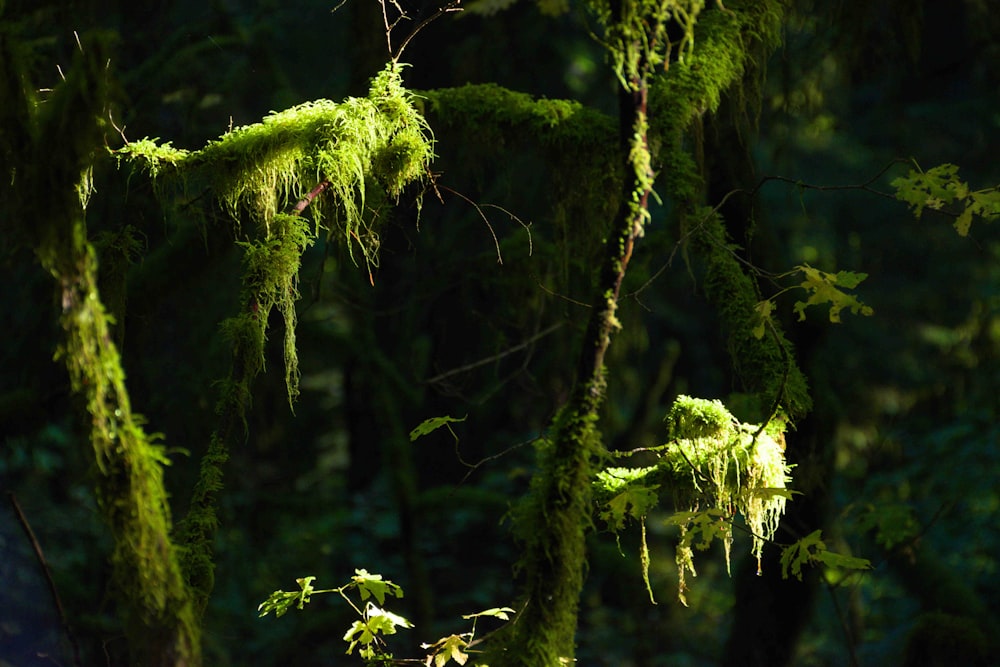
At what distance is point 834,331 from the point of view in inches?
345

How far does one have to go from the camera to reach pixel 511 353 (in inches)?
266

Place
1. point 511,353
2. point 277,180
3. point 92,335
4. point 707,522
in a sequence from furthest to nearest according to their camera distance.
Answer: point 511,353 < point 277,180 < point 707,522 < point 92,335

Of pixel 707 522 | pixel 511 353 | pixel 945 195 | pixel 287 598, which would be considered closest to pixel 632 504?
pixel 707 522

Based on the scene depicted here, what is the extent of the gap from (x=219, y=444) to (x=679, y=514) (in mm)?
1309

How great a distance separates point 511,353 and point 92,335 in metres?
5.09

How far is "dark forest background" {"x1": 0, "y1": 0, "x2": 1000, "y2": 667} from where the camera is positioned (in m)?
4.89

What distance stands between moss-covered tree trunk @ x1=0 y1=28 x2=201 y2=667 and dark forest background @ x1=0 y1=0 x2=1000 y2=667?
1185mm

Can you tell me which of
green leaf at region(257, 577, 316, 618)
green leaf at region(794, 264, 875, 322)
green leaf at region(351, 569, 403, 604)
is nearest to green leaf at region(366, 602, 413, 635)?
green leaf at region(351, 569, 403, 604)

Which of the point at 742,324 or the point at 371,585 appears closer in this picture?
the point at 371,585

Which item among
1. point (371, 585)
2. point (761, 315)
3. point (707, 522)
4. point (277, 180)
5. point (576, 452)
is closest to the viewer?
point (576, 452)

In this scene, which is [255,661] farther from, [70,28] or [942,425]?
[942,425]

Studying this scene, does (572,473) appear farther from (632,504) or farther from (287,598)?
(287,598)

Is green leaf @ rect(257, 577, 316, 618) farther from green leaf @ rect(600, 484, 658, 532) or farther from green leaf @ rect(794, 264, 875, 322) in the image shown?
green leaf @ rect(794, 264, 875, 322)

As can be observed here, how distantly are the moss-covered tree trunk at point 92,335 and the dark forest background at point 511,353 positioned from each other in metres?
1.19
